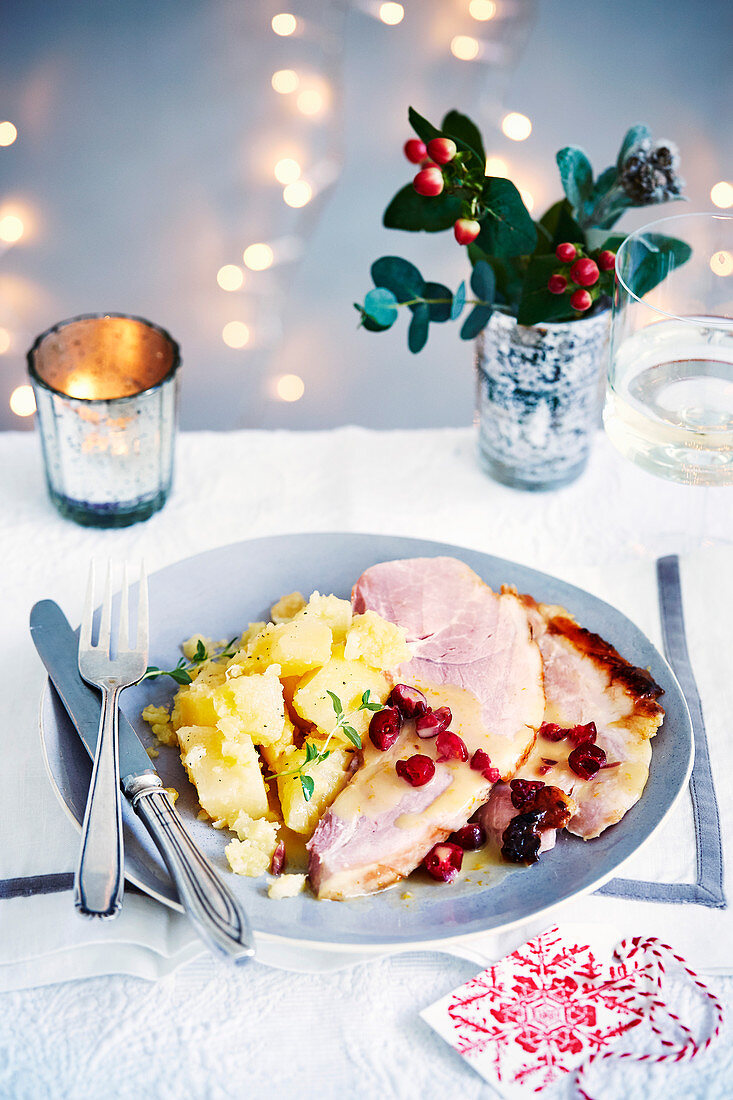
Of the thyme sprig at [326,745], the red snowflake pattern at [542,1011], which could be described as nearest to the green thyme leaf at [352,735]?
the thyme sprig at [326,745]

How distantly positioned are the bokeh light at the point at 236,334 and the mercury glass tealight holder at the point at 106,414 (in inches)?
37.2

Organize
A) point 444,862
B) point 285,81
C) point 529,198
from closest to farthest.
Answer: point 444,862
point 285,81
point 529,198

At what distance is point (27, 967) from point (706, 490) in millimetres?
1683

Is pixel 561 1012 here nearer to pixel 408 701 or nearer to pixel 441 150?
pixel 408 701

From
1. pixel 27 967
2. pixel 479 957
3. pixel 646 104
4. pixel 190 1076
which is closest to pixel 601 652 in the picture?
pixel 479 957

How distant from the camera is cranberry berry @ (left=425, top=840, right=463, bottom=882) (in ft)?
4.66

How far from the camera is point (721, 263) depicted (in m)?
2.05

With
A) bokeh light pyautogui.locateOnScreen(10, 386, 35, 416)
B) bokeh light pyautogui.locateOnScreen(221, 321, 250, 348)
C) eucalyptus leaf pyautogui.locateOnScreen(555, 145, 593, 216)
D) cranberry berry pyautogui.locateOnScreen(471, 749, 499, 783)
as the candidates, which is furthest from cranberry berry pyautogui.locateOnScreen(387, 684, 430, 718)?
bokeh light pyautogui.locateOnScreen(221, 321, 250, 348)

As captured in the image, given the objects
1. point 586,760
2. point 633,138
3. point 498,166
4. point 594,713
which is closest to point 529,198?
point 498,166

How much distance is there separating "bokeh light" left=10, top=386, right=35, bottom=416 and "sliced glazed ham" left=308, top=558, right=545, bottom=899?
1.53 metres

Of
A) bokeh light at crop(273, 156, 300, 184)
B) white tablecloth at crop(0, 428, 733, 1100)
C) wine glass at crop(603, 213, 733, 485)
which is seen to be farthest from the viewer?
bokeh light at crop(273, 156, 300, 184)

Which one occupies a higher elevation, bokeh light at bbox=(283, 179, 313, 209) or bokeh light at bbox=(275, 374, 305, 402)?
bokeh light at bbox=(283, 179, 313, 209)

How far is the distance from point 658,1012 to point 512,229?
54.3 inches

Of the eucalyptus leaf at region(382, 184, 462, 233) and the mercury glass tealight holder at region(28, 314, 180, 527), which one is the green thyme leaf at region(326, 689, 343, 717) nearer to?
the mercury glass tealight holder at region(28, 314, 180, 527)
